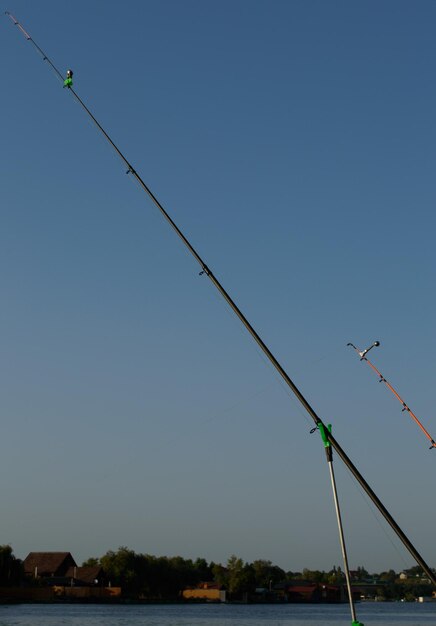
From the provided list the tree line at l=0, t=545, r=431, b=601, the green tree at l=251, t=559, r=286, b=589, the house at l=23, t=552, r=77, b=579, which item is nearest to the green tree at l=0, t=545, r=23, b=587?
the tree line at l=0, t=545, r=431, b=601

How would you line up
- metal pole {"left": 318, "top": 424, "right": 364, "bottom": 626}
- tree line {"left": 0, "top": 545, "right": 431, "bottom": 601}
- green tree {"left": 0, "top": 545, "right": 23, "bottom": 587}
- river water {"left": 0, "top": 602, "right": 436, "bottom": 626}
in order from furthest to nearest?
1. tree line {"left": 0, "top": 545, "right": 431, "bottom": 601}
2. green tree {"left": 0, "top": 545, "right": 23, "bottom": 587}
3. river water {"left": 0, "top": 602, "right": 436, "bottom": 626}
4. metal pole {"left": 318, "top": 424, "right": 364, "bottom": 626}

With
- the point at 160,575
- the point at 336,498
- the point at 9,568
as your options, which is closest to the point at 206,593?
the point at 160,575

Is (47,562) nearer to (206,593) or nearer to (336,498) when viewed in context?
(206,593)

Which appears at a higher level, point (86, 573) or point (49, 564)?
point (49, 564)

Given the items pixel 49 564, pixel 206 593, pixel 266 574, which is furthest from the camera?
pixel 266 574

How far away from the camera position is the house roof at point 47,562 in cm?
12481

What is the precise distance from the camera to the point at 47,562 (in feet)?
415

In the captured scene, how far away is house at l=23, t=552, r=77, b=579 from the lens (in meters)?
124

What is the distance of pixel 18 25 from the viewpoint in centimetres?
1587

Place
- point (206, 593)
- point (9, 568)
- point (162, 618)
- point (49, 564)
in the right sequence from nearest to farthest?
point (162, 618)
point (9, 568)
point (49, 564)
point (206, 593)

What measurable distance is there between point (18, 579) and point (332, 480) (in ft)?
306

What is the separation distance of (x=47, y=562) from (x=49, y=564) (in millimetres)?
670

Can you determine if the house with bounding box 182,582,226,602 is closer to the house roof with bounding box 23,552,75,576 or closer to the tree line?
the tree line

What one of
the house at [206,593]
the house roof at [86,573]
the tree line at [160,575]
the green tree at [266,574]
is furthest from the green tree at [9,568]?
the green tree at [266,574]
